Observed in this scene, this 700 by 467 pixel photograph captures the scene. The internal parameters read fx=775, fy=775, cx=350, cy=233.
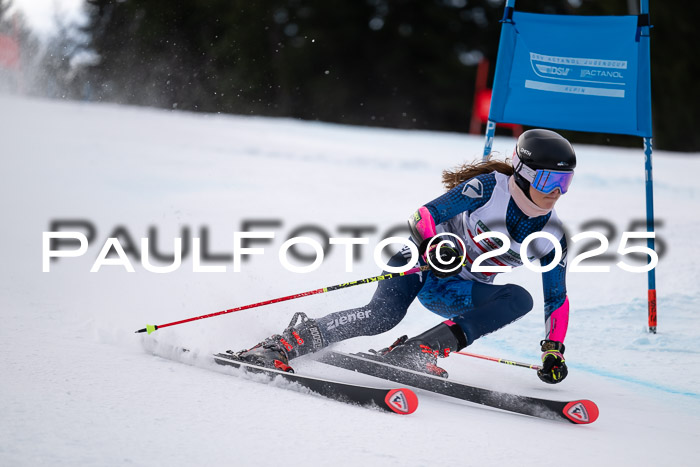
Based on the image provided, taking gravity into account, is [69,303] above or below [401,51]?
below

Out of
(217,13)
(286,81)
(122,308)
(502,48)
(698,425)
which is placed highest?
(217,13)

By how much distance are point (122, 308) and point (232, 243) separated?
2.06 metres

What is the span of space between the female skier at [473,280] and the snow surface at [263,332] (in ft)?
0.72

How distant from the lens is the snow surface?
7.62 feet

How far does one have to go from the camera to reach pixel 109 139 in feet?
38.3

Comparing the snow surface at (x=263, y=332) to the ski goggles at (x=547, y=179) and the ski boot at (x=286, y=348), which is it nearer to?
the ski boot at (x=286, y=348)

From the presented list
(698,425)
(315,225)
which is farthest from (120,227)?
(698,425)

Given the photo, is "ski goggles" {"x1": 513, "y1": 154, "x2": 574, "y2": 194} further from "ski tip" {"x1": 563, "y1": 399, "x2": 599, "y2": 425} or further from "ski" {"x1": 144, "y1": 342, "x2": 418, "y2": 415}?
"ski" {"x1": 144, "y1": 342, "x2": 418, "y2": 415}

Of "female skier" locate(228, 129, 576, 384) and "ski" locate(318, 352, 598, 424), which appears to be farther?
"female skier" locate(228, 129, 576, 384)

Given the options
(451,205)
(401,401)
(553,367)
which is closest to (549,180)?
(451,205)

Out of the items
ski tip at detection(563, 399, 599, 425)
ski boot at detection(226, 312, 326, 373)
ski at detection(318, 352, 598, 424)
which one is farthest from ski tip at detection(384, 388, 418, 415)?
ski tip at detection(563, 399, 599, 425)

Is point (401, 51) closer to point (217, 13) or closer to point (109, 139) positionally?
point (217, 13)

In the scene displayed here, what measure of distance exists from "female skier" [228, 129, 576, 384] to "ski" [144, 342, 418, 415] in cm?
6

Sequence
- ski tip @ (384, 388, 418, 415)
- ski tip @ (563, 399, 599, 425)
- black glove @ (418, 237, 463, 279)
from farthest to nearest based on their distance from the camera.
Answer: black glove @ (418, 237, 463, 279)
ski tip @ (563, 399, 599, 425)
ski tip @ (384, 388, 418, 415)
